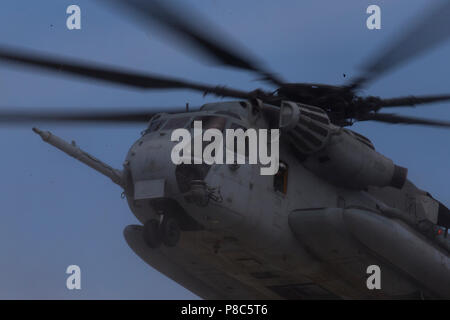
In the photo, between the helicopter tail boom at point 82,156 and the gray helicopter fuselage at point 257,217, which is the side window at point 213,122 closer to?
the gray helicopter fuselage at point 257,217

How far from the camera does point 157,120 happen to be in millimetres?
17000

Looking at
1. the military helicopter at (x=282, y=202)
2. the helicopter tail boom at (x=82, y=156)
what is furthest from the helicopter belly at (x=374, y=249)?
the helicopter tail boom at (x=82, y=156)

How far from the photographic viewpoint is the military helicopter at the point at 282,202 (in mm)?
15523

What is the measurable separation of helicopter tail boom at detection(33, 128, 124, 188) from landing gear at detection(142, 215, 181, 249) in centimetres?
134

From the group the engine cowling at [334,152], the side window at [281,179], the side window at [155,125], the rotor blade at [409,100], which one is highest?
the rotor blade at [409,100]

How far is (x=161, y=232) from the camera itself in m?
15.3

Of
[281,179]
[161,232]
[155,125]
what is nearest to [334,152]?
[281,179]

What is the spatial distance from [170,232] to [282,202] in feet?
8.82

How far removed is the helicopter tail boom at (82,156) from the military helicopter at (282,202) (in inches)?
1.0

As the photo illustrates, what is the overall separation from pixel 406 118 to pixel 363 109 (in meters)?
1.42

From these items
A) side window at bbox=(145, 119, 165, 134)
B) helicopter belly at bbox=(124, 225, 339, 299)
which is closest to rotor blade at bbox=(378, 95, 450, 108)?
helicopter belly at bbox=(124, 225, 339, 299)

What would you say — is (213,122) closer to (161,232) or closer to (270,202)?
(270,202)

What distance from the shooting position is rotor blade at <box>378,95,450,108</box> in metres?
17.7
